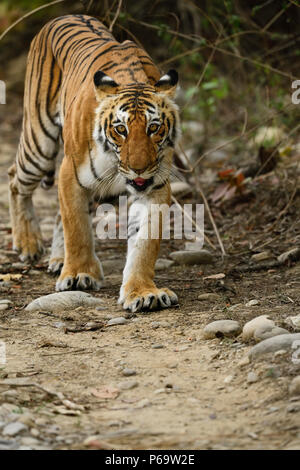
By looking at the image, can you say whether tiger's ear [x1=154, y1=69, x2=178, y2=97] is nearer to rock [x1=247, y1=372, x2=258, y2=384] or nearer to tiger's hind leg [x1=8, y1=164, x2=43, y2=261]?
tiger's hind leg [x1=8, y1=164, x2=43, y2=261]

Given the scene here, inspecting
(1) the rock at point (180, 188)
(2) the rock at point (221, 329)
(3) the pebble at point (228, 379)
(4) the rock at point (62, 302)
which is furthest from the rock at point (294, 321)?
(1) the rock at point (180, 188)

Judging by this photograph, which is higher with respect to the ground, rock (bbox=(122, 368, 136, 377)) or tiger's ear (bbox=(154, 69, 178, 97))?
tiger's ear (bbox=(154, 69, 178, 97))

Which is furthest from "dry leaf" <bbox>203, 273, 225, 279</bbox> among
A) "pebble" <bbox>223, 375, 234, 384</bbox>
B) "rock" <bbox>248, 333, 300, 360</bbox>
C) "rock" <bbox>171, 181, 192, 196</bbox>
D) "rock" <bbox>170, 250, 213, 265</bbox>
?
"rock" <bbox>171, 181, 192, 196</bbox>

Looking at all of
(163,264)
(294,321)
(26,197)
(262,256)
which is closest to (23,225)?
(26,197)

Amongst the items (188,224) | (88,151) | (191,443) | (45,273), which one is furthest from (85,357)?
(188,224)

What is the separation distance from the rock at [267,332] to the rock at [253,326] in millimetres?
18

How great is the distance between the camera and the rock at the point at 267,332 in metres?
3.61

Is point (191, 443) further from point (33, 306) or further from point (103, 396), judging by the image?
point (33, 306)

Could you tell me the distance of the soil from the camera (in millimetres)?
2799

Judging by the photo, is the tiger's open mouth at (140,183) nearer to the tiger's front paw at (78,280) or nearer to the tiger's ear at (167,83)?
the tiger's ear at (167,83)

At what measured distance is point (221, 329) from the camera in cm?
387

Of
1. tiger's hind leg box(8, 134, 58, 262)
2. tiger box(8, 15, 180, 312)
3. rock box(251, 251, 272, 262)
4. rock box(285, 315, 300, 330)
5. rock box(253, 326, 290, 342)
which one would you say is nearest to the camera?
rock box(253, 326, 290, 342)

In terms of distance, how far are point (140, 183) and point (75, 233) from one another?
0.76 meters

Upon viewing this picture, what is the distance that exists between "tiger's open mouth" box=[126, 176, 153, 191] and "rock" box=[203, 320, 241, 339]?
1032 millimetres
